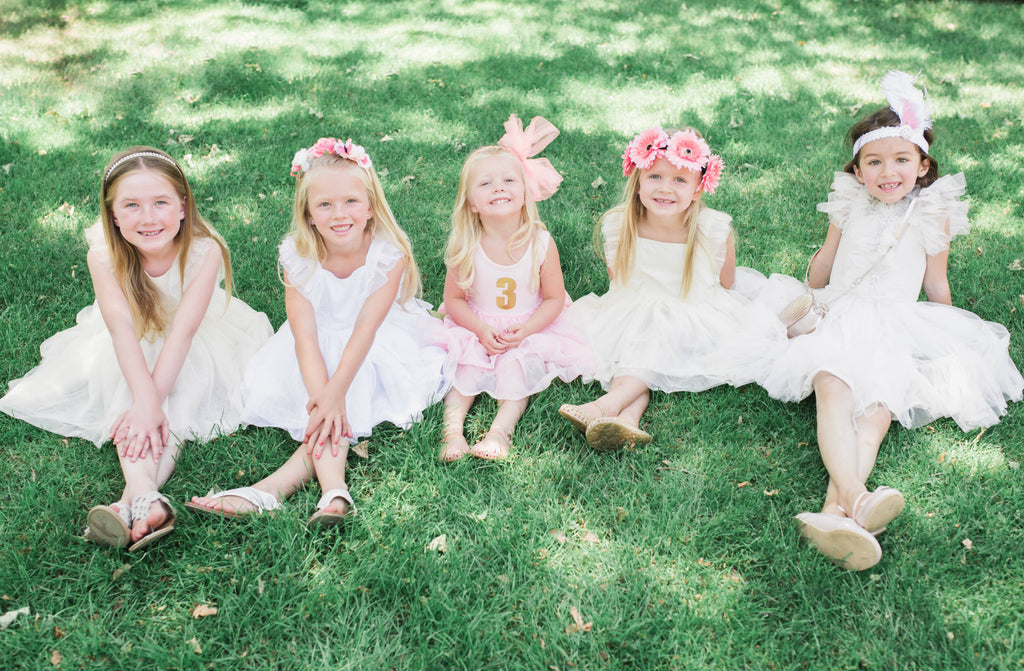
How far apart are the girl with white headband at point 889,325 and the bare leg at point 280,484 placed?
1.98 m

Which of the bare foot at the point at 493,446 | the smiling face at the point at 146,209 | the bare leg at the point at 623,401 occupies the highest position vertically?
the smiling face at the point at 146,209

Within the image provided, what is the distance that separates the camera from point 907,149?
3.40m

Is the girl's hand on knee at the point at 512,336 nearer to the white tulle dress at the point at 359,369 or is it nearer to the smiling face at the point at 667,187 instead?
the white tulle dress at the point at 359,369

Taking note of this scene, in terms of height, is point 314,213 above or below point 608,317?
above

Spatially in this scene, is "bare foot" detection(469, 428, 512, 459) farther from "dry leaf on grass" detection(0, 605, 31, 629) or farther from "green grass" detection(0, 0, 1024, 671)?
"dry leaf on grass" detection(0, 605, 31, 629)

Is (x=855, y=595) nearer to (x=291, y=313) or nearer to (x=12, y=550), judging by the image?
(x=291, y=313)

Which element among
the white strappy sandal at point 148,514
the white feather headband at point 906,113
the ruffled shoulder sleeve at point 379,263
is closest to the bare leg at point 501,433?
the ruffled shoulder sleeve at point 379,263

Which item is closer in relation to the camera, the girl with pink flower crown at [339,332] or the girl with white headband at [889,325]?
the girl with white headband at [889,325]

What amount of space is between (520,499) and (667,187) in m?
1.58

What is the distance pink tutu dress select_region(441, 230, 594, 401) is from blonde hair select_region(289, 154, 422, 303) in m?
0.36

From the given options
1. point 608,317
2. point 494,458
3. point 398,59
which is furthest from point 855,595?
point 398,59

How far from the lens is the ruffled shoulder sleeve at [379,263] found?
11.3 ft

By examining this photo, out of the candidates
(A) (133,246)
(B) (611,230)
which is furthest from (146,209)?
(B) (611,230)

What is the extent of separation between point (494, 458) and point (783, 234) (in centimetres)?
266
